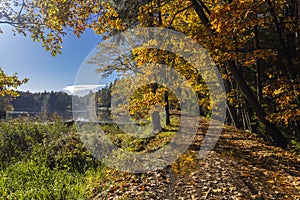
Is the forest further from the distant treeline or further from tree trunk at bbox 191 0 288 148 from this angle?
the distant treeline

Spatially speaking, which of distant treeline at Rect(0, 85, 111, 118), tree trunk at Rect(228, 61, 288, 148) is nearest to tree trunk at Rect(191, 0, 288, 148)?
tree trunk at Rect(228, 61, 288, 148)

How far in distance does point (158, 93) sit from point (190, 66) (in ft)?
15.2

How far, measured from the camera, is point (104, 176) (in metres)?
5.18

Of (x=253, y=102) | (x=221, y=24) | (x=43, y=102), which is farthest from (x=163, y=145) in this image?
(x=43, y=102)

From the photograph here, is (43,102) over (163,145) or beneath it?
over

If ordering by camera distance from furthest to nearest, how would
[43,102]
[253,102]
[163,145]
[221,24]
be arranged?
[43,102] < [163,145] < [253,102] < [221,24]

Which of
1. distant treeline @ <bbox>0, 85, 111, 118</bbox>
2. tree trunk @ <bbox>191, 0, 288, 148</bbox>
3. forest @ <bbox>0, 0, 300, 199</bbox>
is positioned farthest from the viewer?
distant treeline @ <bbox>0, 85, 111, 118</bbox>

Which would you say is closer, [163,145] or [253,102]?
[253,102]

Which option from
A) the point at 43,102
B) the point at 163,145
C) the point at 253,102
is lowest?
the point at 163,145

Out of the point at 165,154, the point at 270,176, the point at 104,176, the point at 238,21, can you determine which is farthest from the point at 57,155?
the point at 238,21

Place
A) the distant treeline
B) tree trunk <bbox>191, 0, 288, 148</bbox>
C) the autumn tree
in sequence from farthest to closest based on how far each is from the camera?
the distant treeline → tree trunk <bbox>191, 0, 288, 148</bbox> → the autumn tree

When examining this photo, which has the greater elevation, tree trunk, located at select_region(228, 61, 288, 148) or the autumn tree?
the autumn tree

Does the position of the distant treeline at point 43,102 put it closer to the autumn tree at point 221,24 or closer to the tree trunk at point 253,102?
the autumn tree at point 221,24

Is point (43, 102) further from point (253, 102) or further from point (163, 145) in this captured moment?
point (253, 102)
